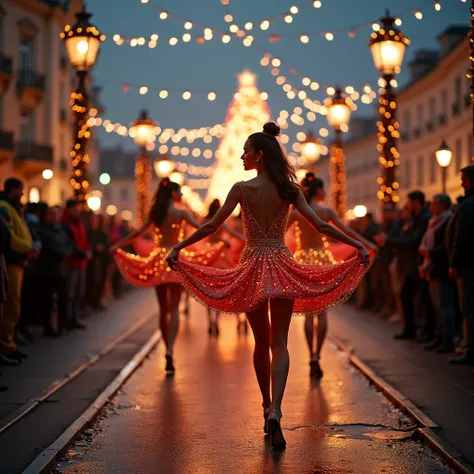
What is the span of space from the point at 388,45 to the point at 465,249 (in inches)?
334

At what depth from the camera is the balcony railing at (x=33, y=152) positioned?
45.9 m

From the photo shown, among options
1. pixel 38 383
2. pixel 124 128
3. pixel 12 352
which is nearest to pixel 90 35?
pixel 12 352

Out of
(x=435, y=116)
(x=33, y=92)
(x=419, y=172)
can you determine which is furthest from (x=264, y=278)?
(x=419, y=172)

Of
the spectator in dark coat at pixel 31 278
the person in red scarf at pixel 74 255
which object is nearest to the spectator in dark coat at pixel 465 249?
the spectator in dark coat at pixel 31 278

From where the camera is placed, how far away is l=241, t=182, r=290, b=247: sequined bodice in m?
7.54

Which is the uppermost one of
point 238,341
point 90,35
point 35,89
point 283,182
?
point 35,89

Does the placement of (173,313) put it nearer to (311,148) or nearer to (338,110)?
(338,110)

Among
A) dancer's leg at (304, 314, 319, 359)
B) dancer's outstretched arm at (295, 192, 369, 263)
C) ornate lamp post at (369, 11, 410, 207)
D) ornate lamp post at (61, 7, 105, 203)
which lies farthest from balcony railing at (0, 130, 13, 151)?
dancer's outstretched arm at (295, 192, 369, 263)

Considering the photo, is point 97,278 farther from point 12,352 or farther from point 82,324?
point 12,352

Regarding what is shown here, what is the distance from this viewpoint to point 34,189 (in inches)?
1919

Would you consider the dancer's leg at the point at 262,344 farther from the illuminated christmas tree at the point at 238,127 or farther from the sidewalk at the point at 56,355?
the illuminated christmas tree at the point at 238,127

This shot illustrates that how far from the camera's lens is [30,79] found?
1839 inches

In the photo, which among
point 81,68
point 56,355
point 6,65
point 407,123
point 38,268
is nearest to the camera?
point 56,355

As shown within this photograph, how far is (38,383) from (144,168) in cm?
2514
